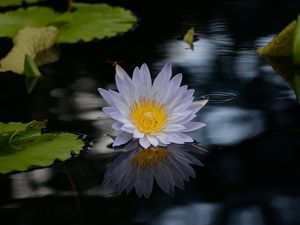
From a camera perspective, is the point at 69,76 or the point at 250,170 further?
the point at 69,76

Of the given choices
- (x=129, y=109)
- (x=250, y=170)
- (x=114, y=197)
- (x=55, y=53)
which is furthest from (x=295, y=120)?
(x=55, y=53)

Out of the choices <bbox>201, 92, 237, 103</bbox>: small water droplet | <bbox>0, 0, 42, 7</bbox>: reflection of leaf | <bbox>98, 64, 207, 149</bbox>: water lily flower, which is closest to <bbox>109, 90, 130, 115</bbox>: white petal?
<bbox>98, 64, 207, 149</bbox>: water lily flower

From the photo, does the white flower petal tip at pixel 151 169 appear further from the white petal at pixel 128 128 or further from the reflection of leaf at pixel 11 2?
the reflection of leaf at pixel 11 2

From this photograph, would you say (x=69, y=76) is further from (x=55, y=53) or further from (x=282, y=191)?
(x=282, y=191)

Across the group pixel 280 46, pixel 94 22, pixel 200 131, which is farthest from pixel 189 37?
pixel 200 131

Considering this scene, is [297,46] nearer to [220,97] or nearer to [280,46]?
[280,46]

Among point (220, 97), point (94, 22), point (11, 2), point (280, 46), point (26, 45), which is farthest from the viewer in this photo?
point (11, 2)

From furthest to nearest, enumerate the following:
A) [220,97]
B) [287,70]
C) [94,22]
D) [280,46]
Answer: [94,22], [280,46], [287,70], [220,97]
